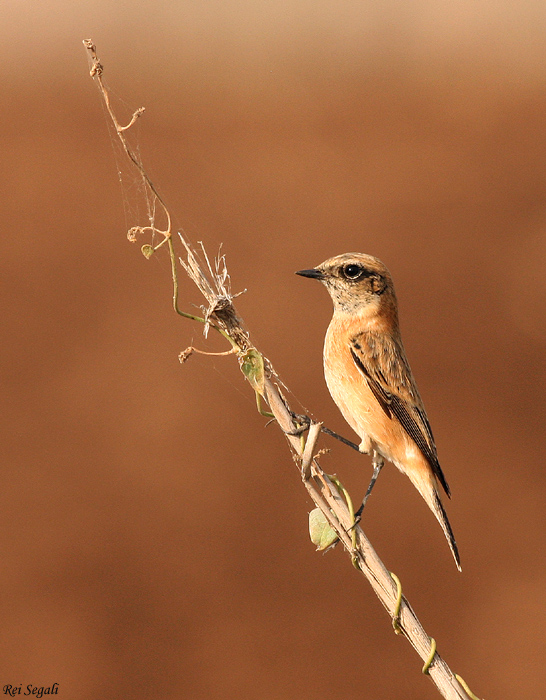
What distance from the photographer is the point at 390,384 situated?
15.1 feet

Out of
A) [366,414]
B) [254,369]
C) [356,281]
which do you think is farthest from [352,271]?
[254,369]

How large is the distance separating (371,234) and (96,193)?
24.8 ft

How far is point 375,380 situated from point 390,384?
11 cm

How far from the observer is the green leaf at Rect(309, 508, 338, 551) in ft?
9.95

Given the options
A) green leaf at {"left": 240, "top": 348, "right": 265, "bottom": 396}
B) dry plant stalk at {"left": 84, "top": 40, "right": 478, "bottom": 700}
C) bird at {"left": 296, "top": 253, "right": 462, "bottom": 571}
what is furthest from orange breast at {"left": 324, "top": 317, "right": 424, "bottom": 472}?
green leaf at {"left": 240, "top": 348, "right": 265, "bottom": 396}

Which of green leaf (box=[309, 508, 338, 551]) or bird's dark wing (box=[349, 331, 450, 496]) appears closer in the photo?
green leaf (box=[309, 508, 338, 551])

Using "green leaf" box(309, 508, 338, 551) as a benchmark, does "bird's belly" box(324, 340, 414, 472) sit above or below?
below

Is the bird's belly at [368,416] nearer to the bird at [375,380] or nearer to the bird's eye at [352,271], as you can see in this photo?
the bird at [375,380]

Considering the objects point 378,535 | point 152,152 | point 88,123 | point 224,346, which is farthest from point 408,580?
point 88,123

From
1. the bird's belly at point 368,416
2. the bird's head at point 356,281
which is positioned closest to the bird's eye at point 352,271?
the bird's head at point 356,281

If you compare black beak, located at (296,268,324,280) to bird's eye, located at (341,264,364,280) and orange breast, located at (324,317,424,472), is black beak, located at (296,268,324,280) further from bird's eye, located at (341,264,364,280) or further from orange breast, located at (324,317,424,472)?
orange breast, located at (324,317,424,472)

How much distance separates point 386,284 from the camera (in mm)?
4707

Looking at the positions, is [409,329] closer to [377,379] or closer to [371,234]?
[371,234]

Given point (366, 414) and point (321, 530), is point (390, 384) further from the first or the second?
point (321, 530)
